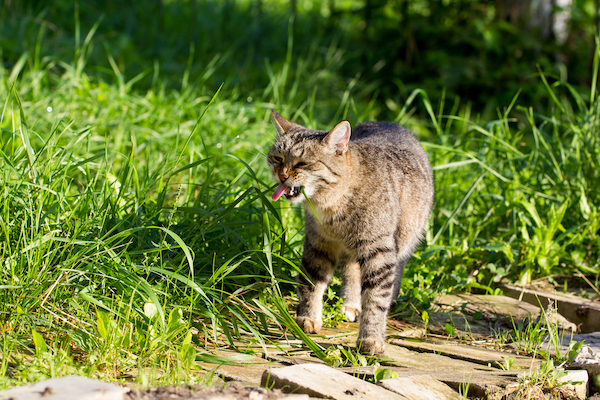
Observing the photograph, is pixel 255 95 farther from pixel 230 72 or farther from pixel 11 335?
pixel 11 335

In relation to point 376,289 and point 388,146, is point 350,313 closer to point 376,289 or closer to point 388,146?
point 376,289

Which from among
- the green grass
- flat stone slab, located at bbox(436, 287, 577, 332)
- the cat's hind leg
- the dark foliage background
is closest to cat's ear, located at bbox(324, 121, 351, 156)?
the green grass

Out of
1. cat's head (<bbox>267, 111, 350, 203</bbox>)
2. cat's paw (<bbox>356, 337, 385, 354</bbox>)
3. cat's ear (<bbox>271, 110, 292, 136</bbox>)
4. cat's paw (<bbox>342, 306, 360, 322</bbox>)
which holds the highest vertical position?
cat's ear (<bbox>271, 110, 292, 136</bbox>)

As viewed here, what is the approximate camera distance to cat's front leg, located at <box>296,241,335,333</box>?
102 inches

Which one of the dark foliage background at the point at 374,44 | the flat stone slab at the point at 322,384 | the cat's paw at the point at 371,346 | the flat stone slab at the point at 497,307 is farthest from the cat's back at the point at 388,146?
the dark foliage background at the point at 374,44

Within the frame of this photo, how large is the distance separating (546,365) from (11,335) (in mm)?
1912

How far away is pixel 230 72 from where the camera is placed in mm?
6477

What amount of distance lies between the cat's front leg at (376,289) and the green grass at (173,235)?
1.08ft

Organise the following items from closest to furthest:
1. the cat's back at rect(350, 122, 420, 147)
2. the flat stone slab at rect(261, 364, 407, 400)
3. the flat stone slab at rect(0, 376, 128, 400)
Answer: the flat stone slab at rect(0, 376, 128, 400)
the flat stone slab at rect(261, 364, 407, 400)
the cat's back at rect(350, 122, 420, 147)

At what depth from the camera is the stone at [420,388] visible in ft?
5.94

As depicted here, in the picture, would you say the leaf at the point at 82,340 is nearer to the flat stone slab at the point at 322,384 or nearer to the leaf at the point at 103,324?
the leaf at the point at 103,324

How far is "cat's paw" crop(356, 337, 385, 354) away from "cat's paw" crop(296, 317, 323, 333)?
10.5 inches

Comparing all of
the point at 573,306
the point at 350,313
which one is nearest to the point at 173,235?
the point at 350,313

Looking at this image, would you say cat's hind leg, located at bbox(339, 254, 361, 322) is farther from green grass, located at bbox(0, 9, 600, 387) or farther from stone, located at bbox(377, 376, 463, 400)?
stone, located at bbox(377, 376, 463, 400)
